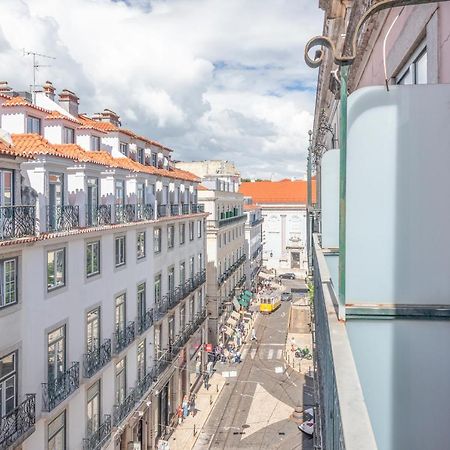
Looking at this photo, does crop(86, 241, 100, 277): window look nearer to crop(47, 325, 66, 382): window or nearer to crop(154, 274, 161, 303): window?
crop(47, 325, 66, 382): window

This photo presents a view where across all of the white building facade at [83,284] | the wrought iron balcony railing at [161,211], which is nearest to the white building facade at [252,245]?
the white building facade at [83,284]

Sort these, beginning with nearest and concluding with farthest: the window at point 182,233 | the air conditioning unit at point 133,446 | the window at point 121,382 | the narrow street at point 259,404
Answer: the window at point 121,382, the air conditioning unit at point 133,446, the narrow street at point 259,404, the window at point 182,233

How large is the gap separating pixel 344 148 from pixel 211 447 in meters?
28.7

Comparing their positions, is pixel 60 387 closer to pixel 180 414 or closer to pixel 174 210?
pixel 174 210

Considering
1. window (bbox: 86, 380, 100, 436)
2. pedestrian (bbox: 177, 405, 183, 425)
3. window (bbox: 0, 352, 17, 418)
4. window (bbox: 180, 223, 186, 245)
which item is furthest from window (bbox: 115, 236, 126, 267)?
pedestrian (bbox: 177, 405, 183, 425)

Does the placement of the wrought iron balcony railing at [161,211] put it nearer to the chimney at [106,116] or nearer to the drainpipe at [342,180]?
the chimney at [106,116]

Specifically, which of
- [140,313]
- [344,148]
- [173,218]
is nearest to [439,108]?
[344,148]

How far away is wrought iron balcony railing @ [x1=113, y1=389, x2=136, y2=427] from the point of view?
21734 millimetres

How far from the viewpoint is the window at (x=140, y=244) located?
25.4m

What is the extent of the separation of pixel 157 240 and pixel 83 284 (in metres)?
10.1

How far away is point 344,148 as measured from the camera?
312 centimetres

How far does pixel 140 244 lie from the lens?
25938mm

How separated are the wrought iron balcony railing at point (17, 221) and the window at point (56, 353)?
12.9 feet

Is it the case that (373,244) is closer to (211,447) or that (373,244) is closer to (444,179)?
(444,179)
